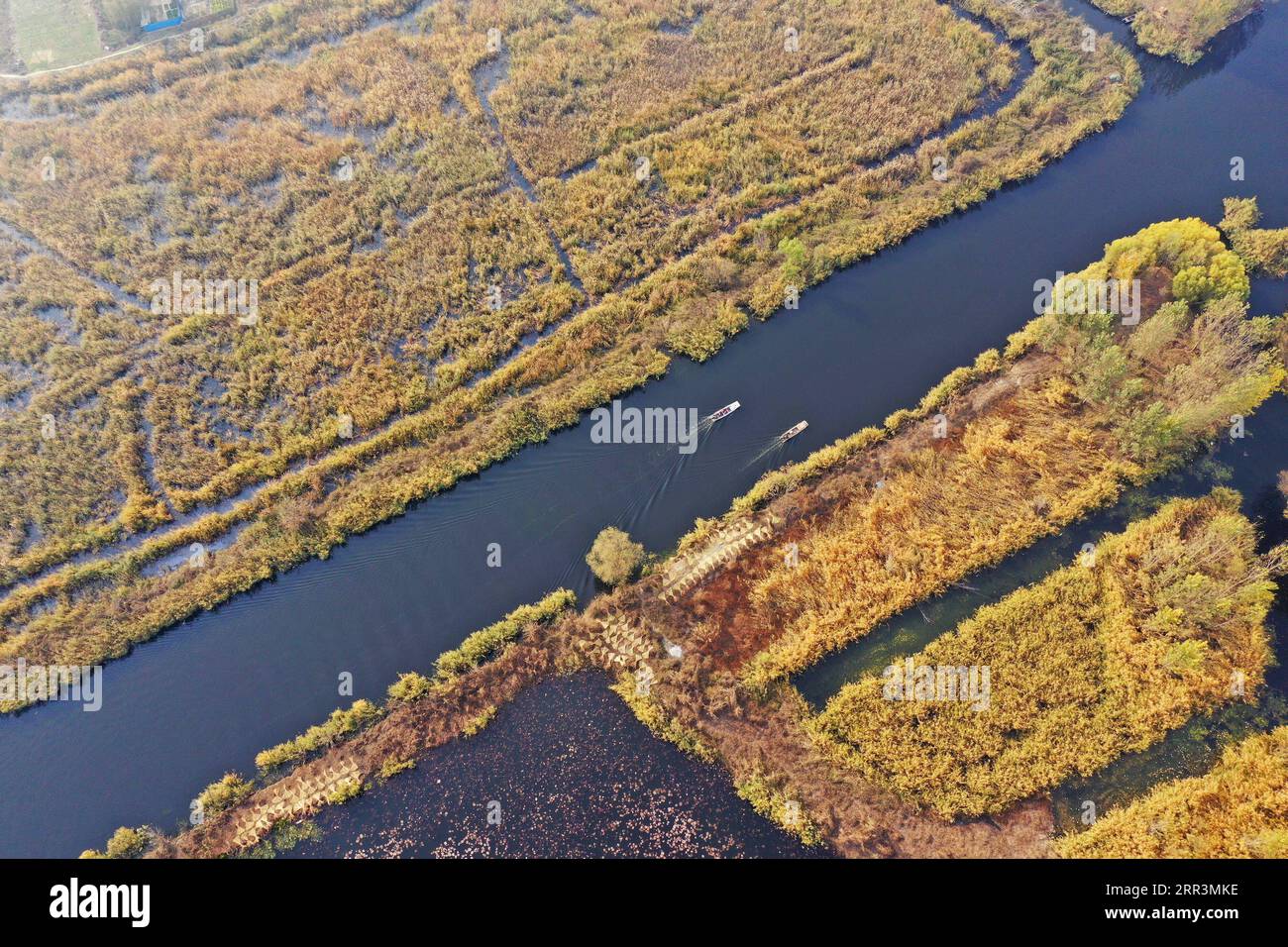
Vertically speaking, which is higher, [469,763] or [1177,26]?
[1177,26]

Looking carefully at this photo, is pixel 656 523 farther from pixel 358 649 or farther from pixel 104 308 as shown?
pixel 104 308

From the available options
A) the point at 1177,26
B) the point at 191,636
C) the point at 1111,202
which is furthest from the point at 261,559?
the point at 1177,26

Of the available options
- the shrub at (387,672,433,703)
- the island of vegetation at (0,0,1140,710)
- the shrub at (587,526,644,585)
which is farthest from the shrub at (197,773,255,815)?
the shrub at (587,526,644,585)

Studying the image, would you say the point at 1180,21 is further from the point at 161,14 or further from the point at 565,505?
the point at 161,14

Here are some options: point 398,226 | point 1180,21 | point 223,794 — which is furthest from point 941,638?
point 1180,21

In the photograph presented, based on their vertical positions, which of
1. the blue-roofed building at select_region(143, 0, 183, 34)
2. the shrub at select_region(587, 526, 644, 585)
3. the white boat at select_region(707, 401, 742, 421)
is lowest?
the shrub at select_region(587, 526, 644, 585)

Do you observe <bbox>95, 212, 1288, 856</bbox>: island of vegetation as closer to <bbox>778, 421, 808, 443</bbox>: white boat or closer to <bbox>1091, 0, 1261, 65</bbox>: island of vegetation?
<bbox>778, 421, 808, 443</bbox>: white boat
